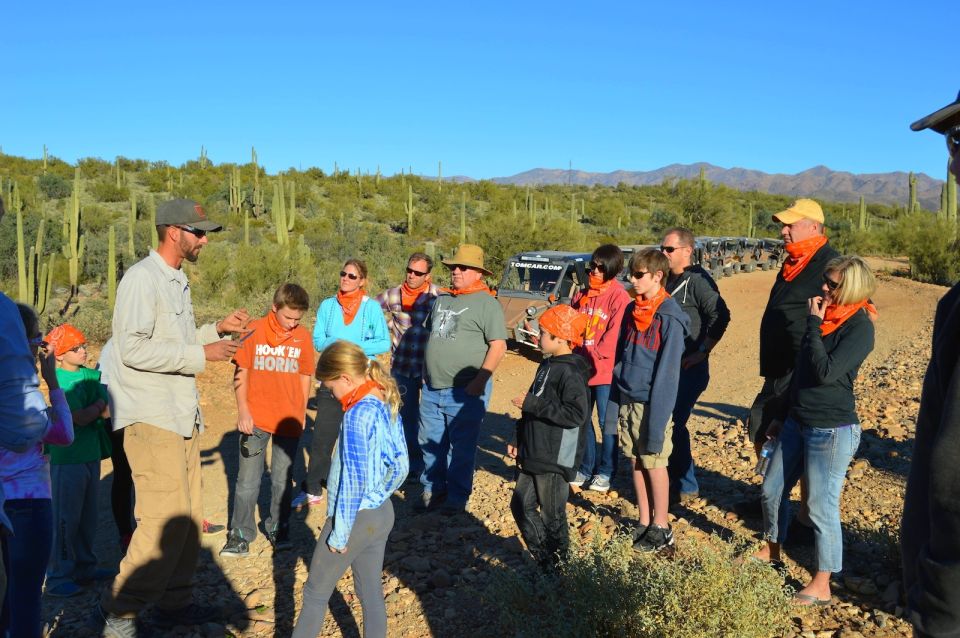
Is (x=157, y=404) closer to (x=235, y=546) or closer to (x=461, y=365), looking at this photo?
(x=235, y=546)

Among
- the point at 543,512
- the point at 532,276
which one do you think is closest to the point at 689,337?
the point at 543,512

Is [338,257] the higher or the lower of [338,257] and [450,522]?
the higher

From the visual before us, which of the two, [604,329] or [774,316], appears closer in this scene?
[774,316]

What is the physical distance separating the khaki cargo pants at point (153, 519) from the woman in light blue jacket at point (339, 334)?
5.68ft

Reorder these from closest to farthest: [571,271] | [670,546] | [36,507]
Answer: [36,507]
[670,546]
[571,271]

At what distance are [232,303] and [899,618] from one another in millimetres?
15203

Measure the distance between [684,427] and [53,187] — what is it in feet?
100

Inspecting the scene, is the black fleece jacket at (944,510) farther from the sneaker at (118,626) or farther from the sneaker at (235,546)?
the sneaker at (235,546)

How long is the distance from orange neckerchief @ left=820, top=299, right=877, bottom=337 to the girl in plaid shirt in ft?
7.02

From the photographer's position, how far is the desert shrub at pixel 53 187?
2947 centimetres

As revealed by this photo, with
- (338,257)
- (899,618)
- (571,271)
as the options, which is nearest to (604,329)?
(899,618)

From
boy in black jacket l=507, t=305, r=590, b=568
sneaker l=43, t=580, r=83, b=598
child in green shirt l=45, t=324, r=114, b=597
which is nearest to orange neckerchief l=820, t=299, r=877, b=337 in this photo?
A: boy in black jacket l=507, t=305, r=590, b=568

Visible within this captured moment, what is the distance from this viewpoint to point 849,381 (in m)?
3.79

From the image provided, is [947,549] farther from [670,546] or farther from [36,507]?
[670,546]
